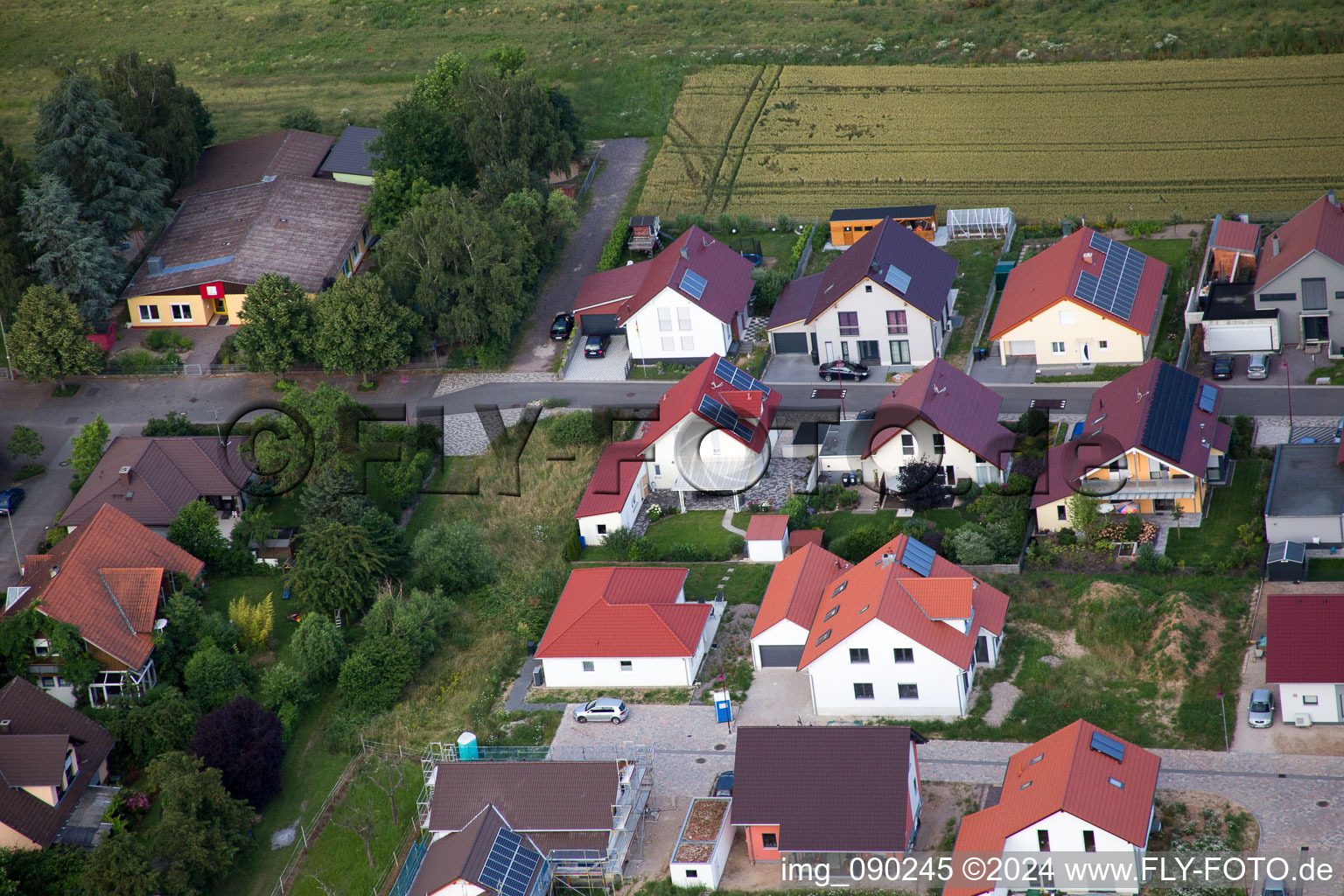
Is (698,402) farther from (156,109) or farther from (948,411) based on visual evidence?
(156,109)

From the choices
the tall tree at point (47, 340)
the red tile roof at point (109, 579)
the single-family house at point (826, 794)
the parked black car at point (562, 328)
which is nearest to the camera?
the single-family house at point (826, 794)

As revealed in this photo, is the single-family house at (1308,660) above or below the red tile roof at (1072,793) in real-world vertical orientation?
below

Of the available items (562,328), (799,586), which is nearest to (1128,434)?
(799,586)

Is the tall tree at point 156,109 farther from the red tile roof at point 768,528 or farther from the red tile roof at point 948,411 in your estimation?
the red tile roof at point 948,411

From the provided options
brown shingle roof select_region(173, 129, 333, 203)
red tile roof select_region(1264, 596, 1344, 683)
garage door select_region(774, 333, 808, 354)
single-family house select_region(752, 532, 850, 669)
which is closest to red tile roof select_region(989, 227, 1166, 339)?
garage door select_region(774, 333, 808, 354)

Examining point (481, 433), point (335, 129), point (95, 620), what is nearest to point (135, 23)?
point (335, 129)

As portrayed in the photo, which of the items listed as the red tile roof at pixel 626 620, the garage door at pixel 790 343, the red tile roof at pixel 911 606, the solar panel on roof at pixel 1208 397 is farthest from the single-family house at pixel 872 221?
the red tile roof at pixel 911 606
